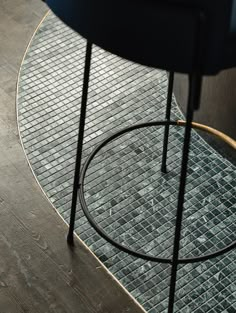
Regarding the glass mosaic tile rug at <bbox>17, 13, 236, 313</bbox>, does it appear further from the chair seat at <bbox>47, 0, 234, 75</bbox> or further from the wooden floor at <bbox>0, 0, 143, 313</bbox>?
the chair seat at <bbox>47, 0, 234, 75</bbox>

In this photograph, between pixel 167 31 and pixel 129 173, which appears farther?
pixel 129 173

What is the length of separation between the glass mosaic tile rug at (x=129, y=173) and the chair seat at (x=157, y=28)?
837 millimetres

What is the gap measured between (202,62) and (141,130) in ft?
3.73

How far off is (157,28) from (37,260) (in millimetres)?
985

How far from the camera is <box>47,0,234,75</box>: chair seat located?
118 cm

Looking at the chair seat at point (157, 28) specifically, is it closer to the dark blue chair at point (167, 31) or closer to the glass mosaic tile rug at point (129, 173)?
the dark blue chair at point (167, 31)

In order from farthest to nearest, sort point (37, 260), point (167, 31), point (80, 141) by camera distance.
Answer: point (37, 260), point (80, 141), point (167, 31)

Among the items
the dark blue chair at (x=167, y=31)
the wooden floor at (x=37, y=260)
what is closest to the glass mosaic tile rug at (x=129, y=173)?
the wooden floor at (x=37, y=260)

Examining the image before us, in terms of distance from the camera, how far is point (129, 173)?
2232 mm

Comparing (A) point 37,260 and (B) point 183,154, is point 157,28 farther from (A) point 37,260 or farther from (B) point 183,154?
(A) point 37,260

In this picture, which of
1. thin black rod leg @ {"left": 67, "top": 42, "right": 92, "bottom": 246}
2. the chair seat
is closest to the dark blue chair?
the chair seat

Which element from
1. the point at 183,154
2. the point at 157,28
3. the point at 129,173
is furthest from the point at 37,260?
the point at 157,28

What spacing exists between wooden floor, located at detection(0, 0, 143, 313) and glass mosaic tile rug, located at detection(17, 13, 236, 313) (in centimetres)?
4

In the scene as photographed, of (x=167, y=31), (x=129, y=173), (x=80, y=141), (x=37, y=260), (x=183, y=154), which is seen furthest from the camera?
(x=129, y=173)
